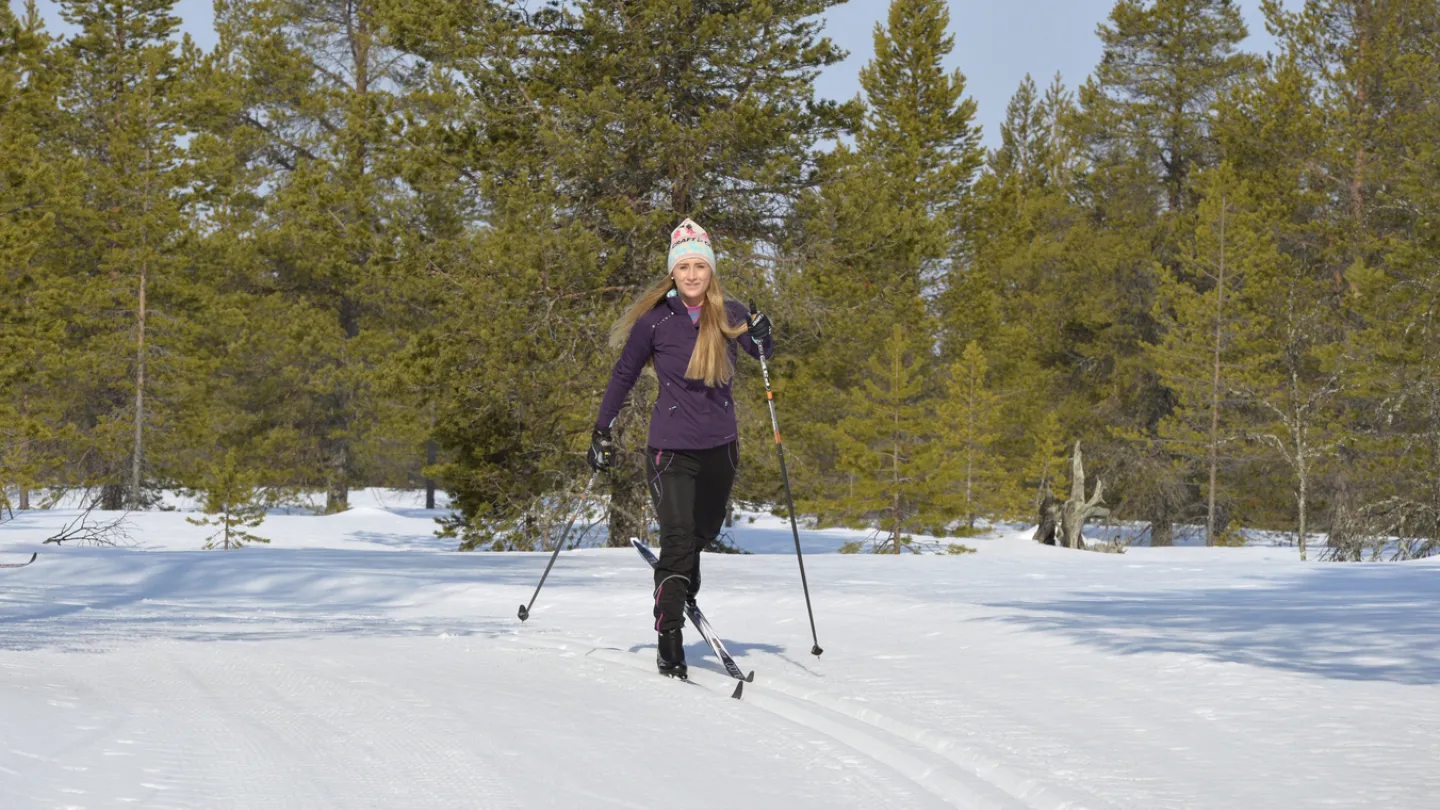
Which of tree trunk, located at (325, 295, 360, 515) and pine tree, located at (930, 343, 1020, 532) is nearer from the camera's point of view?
pine tree, located at (930, 343, 1020, 532)

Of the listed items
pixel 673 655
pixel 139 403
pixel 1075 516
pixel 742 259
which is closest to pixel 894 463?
pixel 1075 516

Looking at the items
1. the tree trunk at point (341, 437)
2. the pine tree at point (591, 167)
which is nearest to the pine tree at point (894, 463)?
the pine tree at point (591, 167)

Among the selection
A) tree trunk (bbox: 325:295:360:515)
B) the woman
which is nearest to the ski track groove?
the woman

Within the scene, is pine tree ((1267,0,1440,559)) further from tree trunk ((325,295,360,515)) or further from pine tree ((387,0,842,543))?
tree trunk ((325,295,360,515))

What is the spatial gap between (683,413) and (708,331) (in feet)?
1.27

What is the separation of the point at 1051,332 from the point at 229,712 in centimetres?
3461

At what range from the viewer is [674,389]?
6219mm

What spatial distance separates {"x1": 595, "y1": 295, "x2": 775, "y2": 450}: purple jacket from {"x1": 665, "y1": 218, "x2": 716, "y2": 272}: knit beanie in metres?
0.20

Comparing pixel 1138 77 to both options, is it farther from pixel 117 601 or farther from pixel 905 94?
pixel 117 601

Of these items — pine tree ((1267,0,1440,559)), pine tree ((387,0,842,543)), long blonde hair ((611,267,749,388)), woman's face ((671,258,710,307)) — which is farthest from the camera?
pine tree ((1267,0,1440,559))

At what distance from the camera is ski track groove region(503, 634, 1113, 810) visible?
3.82 meters

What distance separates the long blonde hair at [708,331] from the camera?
6.09m

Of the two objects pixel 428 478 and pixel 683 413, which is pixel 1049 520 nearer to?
pixel 683 413

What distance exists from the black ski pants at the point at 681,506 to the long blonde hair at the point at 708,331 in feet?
1.15
